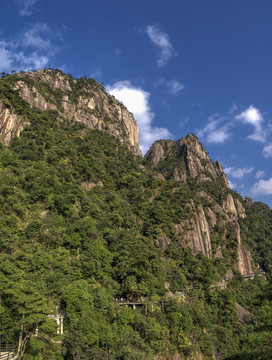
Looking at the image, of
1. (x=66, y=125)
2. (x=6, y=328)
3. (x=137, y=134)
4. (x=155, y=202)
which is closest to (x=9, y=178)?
(x=6, y=328)

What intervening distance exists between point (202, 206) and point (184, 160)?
59031 millimetres

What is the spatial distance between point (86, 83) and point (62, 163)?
252 feet

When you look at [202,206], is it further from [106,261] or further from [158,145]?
[158,145]

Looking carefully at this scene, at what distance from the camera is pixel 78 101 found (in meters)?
98.1

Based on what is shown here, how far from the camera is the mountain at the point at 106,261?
1973 centimetres

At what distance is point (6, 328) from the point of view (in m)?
18.5

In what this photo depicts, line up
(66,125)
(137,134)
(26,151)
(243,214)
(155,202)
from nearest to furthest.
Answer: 1. (26,151)
2. (155,202)
3. (66,125)
4. (243,214)
5. (137,134)

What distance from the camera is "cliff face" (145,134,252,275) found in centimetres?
5788

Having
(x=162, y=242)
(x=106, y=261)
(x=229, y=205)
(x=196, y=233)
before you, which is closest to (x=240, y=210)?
(x=229, y=205)

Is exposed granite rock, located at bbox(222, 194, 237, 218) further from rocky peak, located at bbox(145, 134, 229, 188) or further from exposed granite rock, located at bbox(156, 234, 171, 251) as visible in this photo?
exposed granite rock, located at bbox(156, 234, 171, 251)

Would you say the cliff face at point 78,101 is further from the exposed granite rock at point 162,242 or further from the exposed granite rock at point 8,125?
the exposed granite rock at point 162,242

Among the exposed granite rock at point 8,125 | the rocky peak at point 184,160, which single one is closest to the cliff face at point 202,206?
the rocky peak at point 184,160

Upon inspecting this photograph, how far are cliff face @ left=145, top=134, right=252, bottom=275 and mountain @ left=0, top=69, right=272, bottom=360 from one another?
0.48 m

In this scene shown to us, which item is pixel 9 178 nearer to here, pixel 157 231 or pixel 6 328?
pixel 6 328
